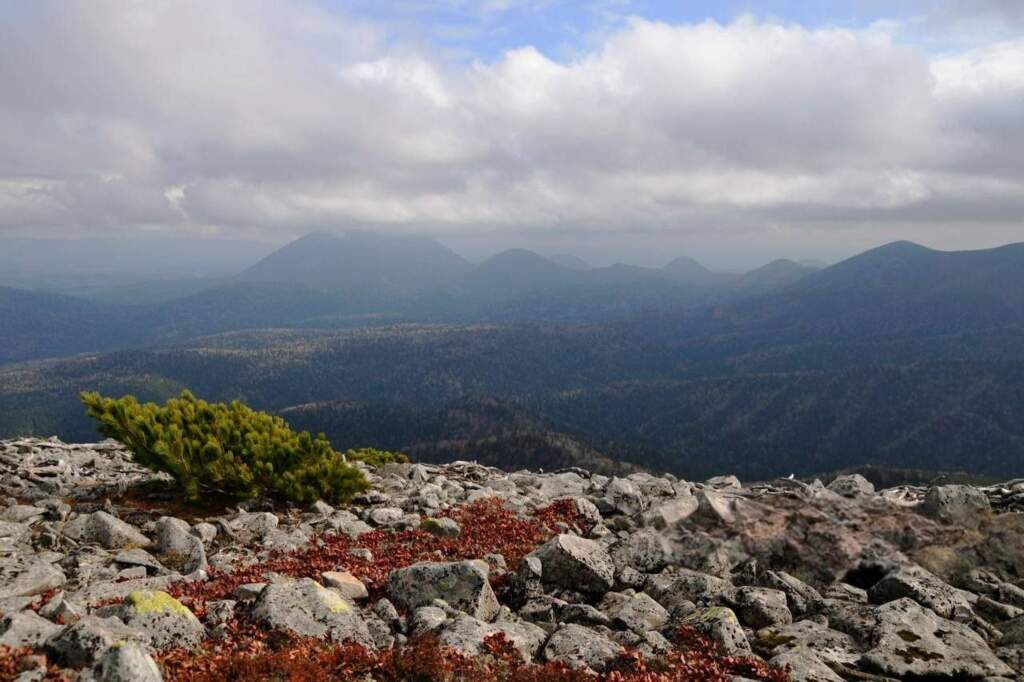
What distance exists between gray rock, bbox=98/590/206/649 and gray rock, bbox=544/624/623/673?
17.4 ft

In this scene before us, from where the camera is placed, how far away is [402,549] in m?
15.8

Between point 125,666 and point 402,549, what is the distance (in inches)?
356

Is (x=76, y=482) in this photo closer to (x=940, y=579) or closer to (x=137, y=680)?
(x=137, y=680)

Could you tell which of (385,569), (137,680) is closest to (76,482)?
(385,569)

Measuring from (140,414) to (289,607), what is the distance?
1343 cm

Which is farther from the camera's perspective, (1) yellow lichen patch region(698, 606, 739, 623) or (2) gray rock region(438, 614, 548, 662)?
(1) yellow lichen patch region(698, 606, 739, 623)

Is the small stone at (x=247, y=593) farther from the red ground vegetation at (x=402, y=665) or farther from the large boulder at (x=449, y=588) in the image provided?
the large boulder at (x=449, y=588)

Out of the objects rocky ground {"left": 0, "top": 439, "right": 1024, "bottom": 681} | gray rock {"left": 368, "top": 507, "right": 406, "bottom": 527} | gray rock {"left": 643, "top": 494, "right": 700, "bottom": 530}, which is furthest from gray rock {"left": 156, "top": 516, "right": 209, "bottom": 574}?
gray rock {"left": 643, "top": 494, "right": 700, "bottom": 530}

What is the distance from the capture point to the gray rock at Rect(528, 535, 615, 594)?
12.6 m

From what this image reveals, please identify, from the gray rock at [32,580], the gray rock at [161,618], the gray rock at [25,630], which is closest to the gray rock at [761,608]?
the gray rock at [161,618]

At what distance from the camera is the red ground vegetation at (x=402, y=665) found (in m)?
8.15

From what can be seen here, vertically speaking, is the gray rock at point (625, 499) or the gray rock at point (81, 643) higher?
the gray rock at point (81, 643)

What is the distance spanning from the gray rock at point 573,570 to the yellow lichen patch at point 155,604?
6525 millimetres

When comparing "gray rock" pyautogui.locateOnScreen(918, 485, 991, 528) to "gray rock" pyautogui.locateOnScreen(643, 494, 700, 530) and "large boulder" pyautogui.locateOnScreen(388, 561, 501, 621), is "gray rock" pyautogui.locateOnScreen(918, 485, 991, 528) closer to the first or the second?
"gray rock" pyautogui.locateOnScreen(643, 494, 700, 530)
